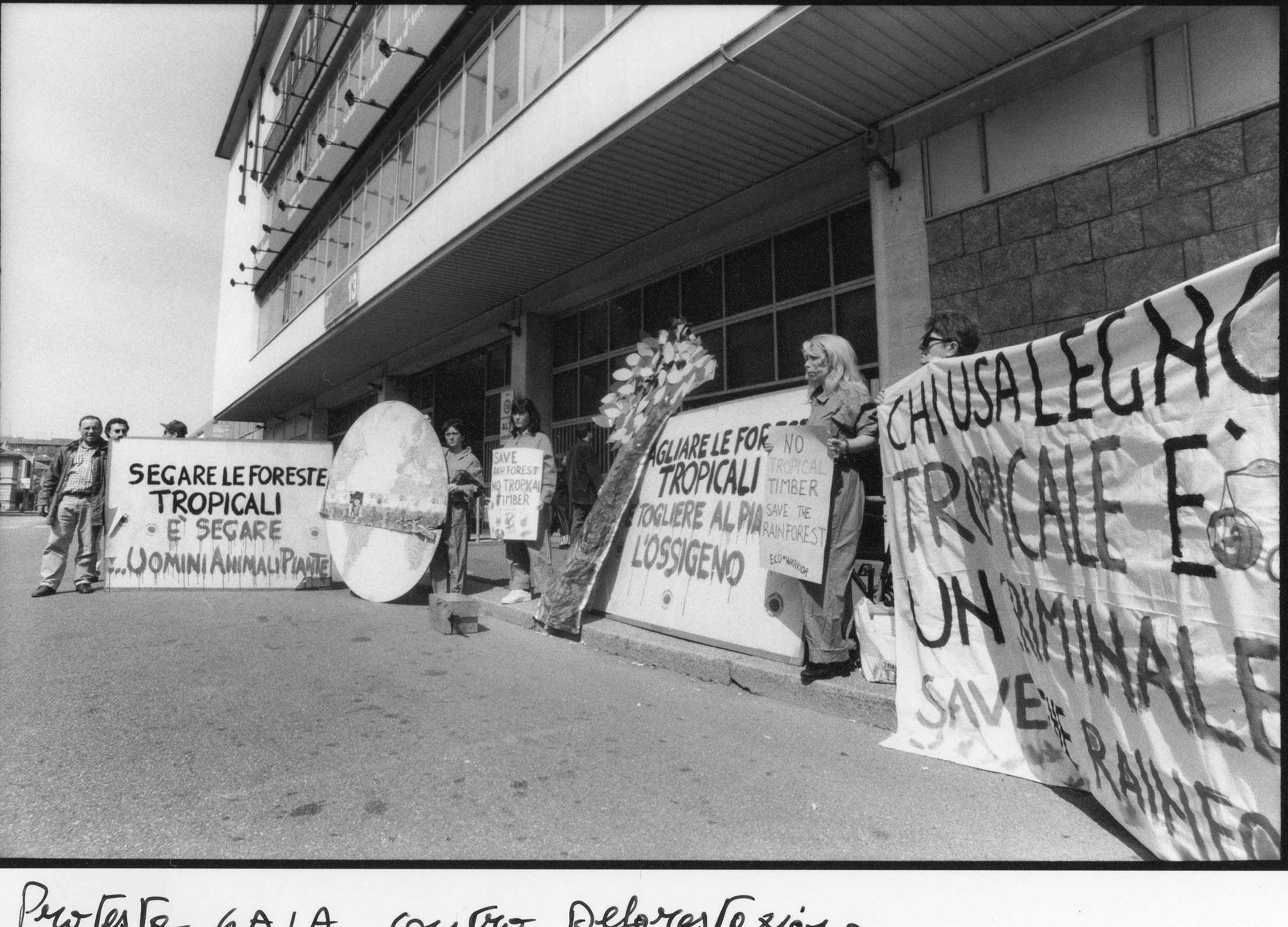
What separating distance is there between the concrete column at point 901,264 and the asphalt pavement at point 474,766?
3.07 m

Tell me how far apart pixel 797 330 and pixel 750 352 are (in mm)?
801

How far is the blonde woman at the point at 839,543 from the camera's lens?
3.73m

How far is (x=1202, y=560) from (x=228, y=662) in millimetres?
5081

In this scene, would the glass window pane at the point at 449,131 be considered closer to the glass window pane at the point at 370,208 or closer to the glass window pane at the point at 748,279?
the glass window pane at the point at 370,208

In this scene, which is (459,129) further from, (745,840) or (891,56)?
(745,840)

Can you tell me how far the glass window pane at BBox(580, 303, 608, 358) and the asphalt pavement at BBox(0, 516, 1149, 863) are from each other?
658cm

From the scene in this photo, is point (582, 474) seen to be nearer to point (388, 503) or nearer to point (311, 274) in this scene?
point (388, 503)

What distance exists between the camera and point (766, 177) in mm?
7145

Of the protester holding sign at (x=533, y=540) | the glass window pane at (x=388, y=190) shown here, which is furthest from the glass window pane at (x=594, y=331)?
the protester holding sign at (x=533, y=540)

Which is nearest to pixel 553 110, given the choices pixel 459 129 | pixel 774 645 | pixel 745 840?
pixel 459 129

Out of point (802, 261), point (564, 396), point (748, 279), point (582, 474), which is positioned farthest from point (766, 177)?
point (564, 396)

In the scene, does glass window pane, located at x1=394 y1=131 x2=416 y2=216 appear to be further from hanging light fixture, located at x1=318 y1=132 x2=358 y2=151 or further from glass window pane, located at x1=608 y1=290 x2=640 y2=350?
glass window pane, located at x1=608 y1=290 x2=640 y2=350

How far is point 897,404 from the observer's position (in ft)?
11.7

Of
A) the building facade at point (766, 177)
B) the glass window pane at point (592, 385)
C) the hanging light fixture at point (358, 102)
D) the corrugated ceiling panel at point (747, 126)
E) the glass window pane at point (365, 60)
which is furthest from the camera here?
the glass window pane at point (365, 60)
